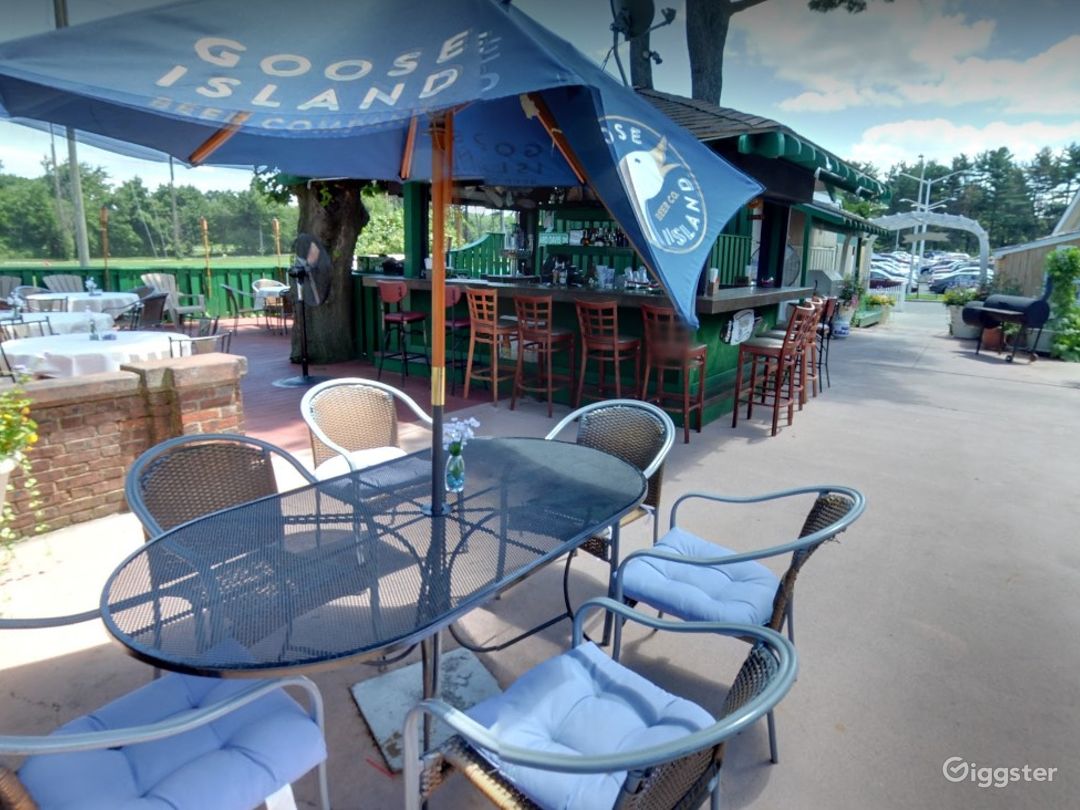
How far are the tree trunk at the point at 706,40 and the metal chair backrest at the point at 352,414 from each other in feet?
38.0

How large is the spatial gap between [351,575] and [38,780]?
0.68 m

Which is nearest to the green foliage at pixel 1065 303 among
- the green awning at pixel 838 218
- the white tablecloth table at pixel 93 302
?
the green awning at pixel 838 218

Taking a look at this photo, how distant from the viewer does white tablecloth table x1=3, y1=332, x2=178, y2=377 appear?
159 inches

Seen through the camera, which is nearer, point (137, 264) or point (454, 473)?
point (454, 473)

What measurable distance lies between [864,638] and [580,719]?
1.68 metres

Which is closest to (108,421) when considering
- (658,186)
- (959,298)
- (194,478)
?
(194,478)

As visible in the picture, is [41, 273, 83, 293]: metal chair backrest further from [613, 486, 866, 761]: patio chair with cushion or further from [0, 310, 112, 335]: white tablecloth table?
[613, 486, 866, 761]: patio chair with cushion

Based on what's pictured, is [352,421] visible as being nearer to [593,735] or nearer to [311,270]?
[593,735]

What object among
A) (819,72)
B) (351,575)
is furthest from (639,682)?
(819,72)

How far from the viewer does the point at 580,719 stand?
4.88 feet

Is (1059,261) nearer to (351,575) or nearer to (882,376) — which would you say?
(882,376)

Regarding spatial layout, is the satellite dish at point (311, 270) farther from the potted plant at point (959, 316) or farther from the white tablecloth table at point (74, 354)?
the potted plant at point (959, 316)

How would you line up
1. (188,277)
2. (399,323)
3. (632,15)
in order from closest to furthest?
(399,323), (632,15), (188,277)

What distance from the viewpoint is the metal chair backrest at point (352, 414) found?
115 inches
